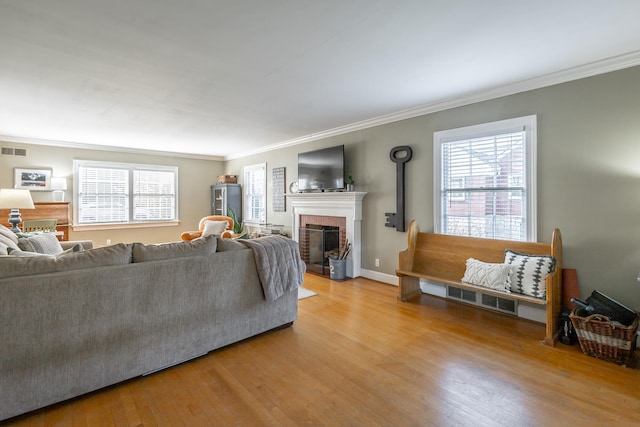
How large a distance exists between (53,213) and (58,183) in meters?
0.64

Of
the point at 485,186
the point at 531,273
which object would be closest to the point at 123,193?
the point at 485,186

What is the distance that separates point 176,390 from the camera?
1.93m

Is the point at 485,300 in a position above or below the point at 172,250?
below

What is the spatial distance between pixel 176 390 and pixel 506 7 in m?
3.21

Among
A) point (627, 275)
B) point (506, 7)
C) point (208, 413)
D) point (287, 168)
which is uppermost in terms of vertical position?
point (506, 7)

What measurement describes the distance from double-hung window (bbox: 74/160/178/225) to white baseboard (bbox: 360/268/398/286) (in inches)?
199

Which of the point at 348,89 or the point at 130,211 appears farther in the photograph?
the point at 130,211

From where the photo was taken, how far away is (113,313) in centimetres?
191

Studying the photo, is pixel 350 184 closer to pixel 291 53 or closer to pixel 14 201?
pixel 291 53

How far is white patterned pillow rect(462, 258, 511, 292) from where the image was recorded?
290cm

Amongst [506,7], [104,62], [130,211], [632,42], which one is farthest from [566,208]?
[130,211]

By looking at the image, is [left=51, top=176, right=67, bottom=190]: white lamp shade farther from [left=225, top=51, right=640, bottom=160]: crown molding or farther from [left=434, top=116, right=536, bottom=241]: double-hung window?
[left=434, top=116, right=536, bottom=241]: double-hung window

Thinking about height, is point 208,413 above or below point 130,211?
below

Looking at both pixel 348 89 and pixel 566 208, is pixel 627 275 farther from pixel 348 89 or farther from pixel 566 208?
pixel 348 89
